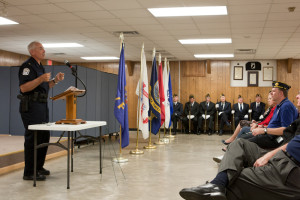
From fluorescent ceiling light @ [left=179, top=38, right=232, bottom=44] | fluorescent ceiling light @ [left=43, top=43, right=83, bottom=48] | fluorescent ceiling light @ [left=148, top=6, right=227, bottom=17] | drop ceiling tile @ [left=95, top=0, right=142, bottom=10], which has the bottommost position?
fluorescent ceiling light @ [left=179, top=38, right=232, bottom=44]

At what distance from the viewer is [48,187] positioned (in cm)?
436

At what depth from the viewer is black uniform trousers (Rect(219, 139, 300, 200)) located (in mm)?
2719

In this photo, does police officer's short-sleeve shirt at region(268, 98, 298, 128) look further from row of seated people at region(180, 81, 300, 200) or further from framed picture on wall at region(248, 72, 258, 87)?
framed picture on wall at region(248, 72, 258, 87)

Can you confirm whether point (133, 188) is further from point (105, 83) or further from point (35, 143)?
point (105, 83)

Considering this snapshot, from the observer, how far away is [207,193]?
2.69 m

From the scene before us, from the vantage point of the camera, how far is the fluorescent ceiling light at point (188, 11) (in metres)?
6.33

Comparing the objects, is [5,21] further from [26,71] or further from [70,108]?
[70,108]

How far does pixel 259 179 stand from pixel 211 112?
10160mm

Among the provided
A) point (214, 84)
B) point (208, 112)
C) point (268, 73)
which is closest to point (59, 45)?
point (208, 112)

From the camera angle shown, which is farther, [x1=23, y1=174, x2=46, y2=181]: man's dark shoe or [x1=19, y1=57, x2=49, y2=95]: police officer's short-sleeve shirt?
[x1=23, y1=174, x2=46, y2=181]: man's dark shoe

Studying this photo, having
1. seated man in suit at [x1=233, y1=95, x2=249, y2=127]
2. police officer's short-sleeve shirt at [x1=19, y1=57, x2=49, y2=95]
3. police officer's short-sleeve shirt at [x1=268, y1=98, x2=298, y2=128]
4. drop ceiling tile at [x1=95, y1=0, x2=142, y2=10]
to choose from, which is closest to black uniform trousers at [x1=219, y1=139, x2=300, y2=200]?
police officer's short-sleeve shirt at [x1=268, y1=98, x2=298, y2=128]

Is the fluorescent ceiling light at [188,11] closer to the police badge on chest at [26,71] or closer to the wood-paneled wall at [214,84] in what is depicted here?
the police badge on chest at [26,71]

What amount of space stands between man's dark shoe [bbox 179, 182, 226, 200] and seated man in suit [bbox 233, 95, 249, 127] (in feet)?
33.2

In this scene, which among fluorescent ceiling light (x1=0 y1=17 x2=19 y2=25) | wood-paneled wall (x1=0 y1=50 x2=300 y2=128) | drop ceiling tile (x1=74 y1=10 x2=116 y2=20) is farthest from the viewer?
wood-paneled wall (x1=0 y1=50 x2=300 y2=128)
